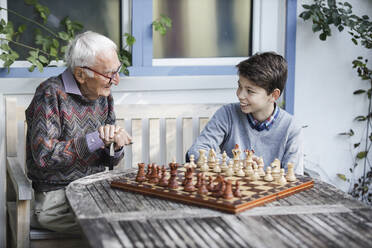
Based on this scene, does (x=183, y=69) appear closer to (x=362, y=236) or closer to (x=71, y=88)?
(x=71, y=88)

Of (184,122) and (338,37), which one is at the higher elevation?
(338,37)

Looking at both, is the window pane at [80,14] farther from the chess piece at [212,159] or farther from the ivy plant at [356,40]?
the chess piece at [212,159]

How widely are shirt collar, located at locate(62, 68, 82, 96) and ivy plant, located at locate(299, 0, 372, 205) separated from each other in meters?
1.96

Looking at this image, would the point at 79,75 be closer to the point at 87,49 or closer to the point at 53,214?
the point at 87,49

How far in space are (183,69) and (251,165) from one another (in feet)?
5.22

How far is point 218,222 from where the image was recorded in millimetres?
2076

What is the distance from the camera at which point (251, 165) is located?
276 cm

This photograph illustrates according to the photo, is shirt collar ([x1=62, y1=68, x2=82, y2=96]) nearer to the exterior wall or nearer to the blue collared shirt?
the blue collared shirt

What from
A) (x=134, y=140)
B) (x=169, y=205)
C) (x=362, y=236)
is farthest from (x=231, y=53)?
(x=362, y=236)

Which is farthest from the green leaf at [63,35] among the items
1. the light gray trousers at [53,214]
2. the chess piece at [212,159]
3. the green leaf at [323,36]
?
the green leaf at [323,36]

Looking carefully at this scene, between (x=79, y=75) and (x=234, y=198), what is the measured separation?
1.29m

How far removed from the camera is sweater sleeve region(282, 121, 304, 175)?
3148mm

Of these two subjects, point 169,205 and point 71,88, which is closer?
point 169,205

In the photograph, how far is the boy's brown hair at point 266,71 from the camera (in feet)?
10.5
